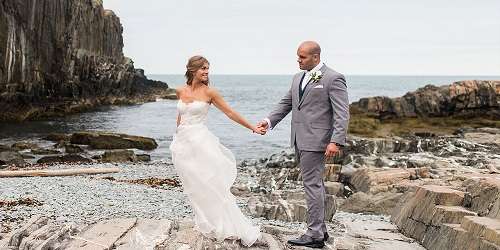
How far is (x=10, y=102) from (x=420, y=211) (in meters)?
45.9

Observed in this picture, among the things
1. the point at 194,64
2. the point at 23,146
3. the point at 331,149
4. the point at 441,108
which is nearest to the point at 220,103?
the point at 194,64

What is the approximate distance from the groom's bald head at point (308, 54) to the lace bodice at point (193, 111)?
1.30 meters

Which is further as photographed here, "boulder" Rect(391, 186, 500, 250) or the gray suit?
"boulder" Rect(391, 186, 500, 250)

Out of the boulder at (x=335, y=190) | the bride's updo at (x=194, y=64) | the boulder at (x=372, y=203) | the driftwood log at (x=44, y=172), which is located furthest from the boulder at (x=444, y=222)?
the driftwood log at (x=44, y=172)

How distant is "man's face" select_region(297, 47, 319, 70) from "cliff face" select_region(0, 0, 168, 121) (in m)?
44.4

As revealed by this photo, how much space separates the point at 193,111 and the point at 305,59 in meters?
1.53

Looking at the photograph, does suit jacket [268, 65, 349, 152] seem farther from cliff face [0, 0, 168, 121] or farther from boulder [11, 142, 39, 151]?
cliff face [0, 0, 168, 121]

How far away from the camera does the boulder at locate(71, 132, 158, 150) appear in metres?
31.0

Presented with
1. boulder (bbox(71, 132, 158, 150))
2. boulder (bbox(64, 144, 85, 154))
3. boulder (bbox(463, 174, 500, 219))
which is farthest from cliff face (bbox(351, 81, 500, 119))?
boulder (bbox(463, 174, 500, 219))

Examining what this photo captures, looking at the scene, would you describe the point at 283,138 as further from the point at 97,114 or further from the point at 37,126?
the point at 97,114

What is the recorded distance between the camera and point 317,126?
7184mm

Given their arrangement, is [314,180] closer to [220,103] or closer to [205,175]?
[205,175]

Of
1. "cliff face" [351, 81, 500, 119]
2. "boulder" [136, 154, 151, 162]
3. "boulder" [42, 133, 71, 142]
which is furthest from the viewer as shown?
"cliff face" [351, 81, 500, 119]

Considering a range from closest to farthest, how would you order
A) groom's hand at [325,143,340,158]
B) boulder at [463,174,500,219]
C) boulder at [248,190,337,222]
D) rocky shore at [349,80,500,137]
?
1. groom's hand at [325,143,340,158]
2. boulder at [463,174,500,219]
3. boulder at [248,190,337,222]
4. rocky shore at [349,80,500,137]
